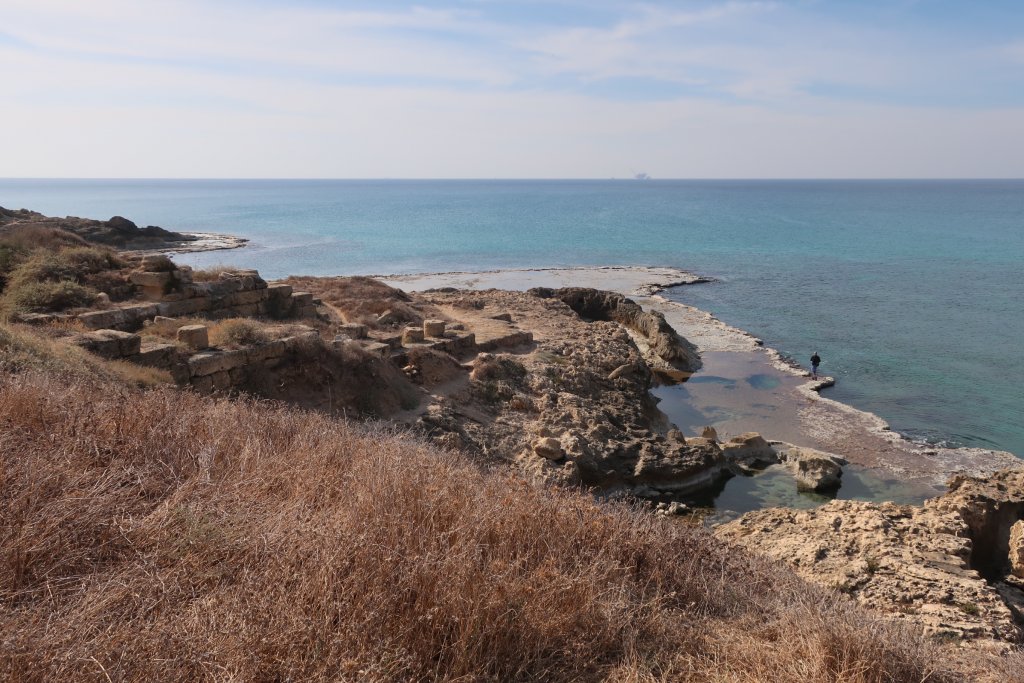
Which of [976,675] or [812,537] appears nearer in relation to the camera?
[976,675]

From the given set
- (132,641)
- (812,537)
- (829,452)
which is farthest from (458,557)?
(829,452)

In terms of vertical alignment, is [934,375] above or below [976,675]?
below

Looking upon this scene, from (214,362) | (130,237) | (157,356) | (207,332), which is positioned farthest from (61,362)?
(130,237)

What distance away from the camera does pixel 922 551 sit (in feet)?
30.4

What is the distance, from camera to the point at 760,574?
5.93 meters

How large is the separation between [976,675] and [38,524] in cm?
557

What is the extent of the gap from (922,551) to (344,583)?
28.8 feet

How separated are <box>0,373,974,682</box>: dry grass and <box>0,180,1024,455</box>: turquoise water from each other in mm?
15598

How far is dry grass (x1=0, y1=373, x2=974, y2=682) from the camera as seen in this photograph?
306 centimetres

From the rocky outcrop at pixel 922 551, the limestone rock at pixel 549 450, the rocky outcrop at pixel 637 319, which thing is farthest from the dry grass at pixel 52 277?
the rocky outcrop at pixel 637 319

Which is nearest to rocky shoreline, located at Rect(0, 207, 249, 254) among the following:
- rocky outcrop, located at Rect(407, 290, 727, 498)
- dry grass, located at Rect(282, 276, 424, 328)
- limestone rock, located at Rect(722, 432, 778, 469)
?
dry grass, located at Rect(282, 276, 424, 328)

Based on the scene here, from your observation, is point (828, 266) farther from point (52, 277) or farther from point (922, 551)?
point (52, 277)

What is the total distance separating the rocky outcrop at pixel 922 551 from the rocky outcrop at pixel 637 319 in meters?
11.6

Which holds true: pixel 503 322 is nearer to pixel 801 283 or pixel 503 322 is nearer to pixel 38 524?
pixel 38 524
